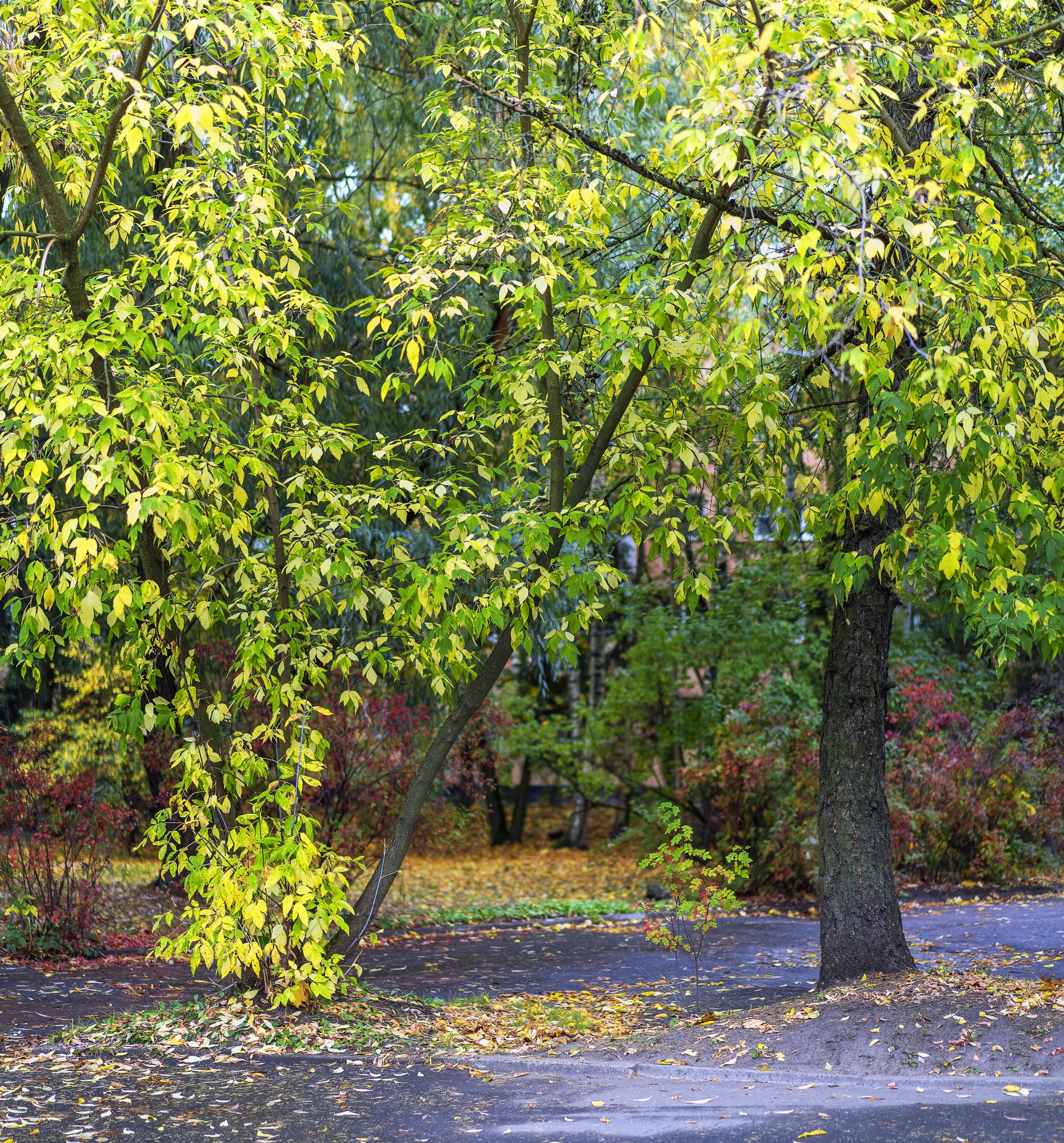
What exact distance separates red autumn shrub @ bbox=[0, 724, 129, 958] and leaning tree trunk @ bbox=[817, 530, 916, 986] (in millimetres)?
6268

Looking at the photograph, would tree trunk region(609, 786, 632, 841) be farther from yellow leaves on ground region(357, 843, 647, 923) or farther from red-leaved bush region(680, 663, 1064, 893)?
red-leaved bush region(680, 663, 1064, 893)

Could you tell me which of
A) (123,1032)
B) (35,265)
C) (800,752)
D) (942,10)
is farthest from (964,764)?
(35,265)

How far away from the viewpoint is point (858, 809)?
22.9 feet

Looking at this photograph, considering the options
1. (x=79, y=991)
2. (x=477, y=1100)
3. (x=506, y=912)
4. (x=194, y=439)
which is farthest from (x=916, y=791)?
(x=194, y=439)

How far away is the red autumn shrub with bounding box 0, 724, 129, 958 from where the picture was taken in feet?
31.9

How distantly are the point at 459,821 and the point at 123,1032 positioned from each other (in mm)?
6366

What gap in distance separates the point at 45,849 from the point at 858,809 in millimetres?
6807

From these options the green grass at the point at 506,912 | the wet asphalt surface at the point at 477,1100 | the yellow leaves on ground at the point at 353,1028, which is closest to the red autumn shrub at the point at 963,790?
the green grass at the point at 506,912

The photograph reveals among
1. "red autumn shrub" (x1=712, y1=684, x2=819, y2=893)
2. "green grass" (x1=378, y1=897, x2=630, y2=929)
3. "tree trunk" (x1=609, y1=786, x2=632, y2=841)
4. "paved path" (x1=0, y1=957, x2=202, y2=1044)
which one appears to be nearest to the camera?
"paved path" (x1=0, y1=957, x2=202, y2=1044)

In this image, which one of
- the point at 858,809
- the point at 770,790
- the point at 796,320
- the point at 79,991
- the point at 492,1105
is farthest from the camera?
the point at 770,790

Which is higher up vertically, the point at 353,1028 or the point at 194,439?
the point at 194,439

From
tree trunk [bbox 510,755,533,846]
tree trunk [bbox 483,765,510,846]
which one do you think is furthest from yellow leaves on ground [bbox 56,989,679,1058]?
tree trunk [bbox 510,755,533,846]

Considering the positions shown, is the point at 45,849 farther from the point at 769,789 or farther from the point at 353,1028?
the point at 769,789

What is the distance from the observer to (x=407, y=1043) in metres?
6.45
